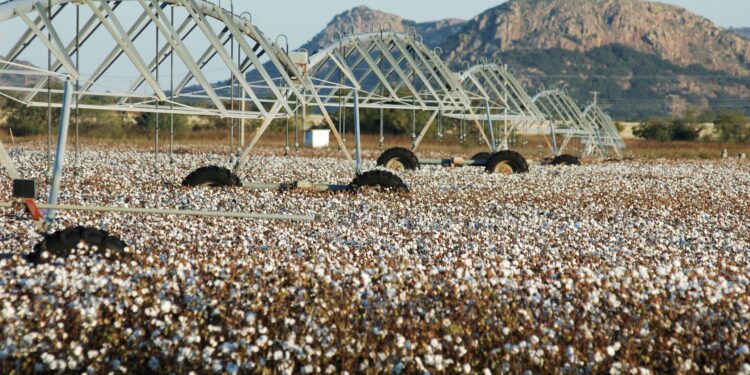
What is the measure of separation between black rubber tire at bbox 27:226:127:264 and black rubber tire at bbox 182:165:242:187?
990 cm

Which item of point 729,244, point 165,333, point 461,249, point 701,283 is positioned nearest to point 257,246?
point 461,249

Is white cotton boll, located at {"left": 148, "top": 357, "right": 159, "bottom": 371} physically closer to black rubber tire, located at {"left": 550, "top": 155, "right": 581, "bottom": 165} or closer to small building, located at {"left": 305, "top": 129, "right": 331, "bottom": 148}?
black rubber tire, located at {"left": 550, "top": 155, "right": 581, "bottom": 165}

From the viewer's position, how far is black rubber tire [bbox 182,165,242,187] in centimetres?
1864

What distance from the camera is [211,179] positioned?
18.7 meters

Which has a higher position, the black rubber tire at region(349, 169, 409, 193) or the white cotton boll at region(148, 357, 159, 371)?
the black rubber tire at region(349, 169, 409, 193)

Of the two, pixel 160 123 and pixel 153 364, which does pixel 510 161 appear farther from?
pixel 160 123

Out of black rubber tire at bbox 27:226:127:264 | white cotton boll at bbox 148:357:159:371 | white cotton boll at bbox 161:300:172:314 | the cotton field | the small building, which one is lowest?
the small building

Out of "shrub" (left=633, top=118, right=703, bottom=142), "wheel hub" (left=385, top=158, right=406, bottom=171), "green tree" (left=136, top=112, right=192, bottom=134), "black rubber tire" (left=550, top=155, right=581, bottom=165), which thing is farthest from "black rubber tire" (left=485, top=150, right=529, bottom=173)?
"shrub" (left=633, top=118, right=703, bottom=142)

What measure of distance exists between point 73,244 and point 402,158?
70.7ft

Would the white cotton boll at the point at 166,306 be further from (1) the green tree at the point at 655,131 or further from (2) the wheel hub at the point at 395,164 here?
(1) the green tree at the point at 655,131

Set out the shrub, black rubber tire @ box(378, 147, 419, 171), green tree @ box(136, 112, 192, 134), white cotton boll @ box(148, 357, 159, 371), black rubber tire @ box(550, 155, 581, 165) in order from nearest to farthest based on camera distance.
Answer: white cotton boll @ box(148, 357, 159, 371) → black rubber tire @ box(378, 147, 419, 171) → black rubber tire @ box(550, 155, 581, 165) → green tree @ box(136, 112, 192, 134) → the shrub

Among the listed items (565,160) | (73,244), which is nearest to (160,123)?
(565,160)

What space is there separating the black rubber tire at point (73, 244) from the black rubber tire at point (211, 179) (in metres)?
9.90

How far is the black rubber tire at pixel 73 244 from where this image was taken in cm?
831
